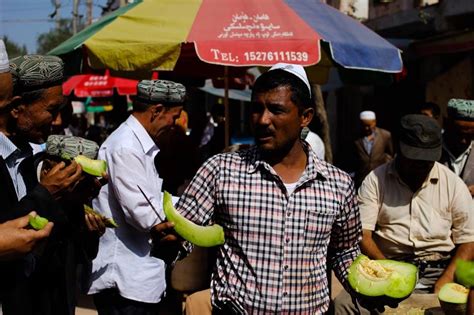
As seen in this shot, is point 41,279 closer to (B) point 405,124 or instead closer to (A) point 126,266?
(A) point 126,266

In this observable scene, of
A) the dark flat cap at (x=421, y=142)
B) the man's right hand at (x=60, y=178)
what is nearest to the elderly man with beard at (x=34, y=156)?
the man's right hand at (x=60, y=178)

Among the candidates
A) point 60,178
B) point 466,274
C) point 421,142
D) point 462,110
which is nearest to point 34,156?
point 60,178

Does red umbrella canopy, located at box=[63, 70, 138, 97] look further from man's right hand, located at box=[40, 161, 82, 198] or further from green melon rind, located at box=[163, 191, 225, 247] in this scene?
man's right hand, located at box=[40, 161, 82, 198]

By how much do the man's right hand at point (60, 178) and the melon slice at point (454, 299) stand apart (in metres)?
2.12

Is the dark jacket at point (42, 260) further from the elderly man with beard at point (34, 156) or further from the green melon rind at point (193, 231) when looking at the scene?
→ the green melon rind at point (193, 231)

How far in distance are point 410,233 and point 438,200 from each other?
0.29 meters

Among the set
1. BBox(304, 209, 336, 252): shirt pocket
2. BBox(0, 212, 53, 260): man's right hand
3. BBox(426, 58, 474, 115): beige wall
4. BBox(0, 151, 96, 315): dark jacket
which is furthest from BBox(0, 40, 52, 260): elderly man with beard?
BBox(426, 58, 474, 115): beige wall

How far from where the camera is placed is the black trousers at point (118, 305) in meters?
4.37

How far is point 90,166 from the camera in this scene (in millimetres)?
3250

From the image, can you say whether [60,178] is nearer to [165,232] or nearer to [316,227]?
[165,232]

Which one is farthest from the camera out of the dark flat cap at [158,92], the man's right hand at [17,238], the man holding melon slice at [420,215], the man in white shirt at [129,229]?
the man holding melon slice at [420,215]

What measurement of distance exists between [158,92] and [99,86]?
1489 centimetres

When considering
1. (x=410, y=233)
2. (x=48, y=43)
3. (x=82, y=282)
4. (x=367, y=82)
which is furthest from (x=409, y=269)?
(x=48, y=43)

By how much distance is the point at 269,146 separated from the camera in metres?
3.37
